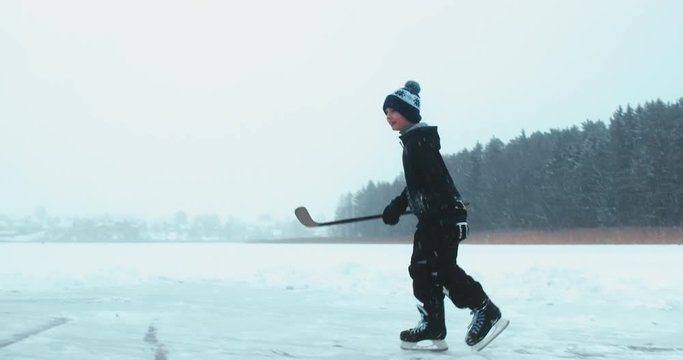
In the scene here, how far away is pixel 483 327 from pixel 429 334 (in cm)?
35

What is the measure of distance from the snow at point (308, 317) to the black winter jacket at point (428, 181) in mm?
847

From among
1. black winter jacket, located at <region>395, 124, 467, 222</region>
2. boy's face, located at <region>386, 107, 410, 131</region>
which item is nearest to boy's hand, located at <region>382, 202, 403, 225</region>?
black winter jacket, located at <region>395, 124, 467, 222</region>

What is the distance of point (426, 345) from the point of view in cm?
397

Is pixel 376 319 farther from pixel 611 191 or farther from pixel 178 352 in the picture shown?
pixel 611 191

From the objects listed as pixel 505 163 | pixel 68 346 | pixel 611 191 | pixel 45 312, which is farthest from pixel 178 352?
pixel 505 163

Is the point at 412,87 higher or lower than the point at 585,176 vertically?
lower

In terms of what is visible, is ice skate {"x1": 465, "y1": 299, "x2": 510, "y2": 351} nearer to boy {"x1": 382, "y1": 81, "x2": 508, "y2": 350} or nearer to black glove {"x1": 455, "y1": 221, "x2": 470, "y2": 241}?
boy {"x1": 382, "y1": 81, "x2": 508, "y2": 350}

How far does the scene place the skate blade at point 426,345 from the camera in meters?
3.94

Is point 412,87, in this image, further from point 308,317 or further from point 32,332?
point 32,332

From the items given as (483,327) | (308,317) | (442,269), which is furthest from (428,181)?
(308,317)

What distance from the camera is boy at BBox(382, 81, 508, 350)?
405cm

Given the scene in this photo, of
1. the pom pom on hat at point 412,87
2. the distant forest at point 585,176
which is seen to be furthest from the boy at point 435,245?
the distant forest at point 585,176

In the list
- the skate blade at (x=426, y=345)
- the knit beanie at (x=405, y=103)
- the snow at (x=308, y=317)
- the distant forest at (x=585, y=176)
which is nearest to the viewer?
the snow at (x=308, y=317)

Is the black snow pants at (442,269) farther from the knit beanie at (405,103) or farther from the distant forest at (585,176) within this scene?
the distant forest at (585,176)
